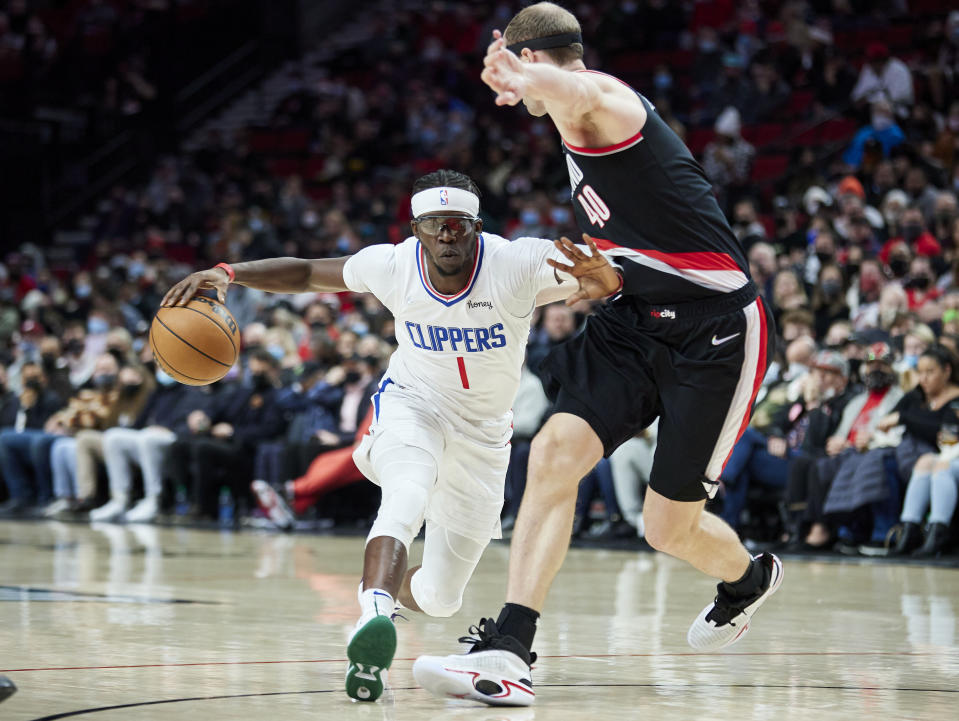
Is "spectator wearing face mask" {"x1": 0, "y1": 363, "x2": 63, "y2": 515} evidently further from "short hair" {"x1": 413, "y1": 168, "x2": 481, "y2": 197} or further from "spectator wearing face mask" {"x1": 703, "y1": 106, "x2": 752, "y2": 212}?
"short hair" {"x1": 413, "y1": 168, "x2": 481, "y2": 197}

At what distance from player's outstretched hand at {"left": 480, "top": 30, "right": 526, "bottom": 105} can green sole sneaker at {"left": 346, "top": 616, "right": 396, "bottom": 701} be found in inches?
62.3

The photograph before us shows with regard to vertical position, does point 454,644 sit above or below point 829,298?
below

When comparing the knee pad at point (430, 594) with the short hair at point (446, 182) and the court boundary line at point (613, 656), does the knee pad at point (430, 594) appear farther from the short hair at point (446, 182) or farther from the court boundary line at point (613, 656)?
the short hair at point (446, 182)

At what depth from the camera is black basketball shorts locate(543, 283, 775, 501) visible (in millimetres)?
4652

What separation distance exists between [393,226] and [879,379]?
8.92m

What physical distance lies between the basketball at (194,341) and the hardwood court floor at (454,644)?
1043 mm

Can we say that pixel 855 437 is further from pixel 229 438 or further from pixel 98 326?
pixel 98 326

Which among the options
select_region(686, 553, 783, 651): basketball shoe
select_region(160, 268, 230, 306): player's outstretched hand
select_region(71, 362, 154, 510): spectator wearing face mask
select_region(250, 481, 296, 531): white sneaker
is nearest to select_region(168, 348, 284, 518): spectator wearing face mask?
select_region(250, 481, 296, 531): white sneaker

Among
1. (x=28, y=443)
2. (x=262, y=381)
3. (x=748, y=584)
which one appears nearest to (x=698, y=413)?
(x=748, y=584)

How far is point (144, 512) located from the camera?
1390 cm

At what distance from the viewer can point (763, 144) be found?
16750 millimetres

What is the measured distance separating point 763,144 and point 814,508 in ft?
24.5

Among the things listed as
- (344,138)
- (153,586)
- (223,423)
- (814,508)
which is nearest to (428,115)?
(344,138)

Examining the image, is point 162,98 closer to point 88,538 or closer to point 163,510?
point 163,510
